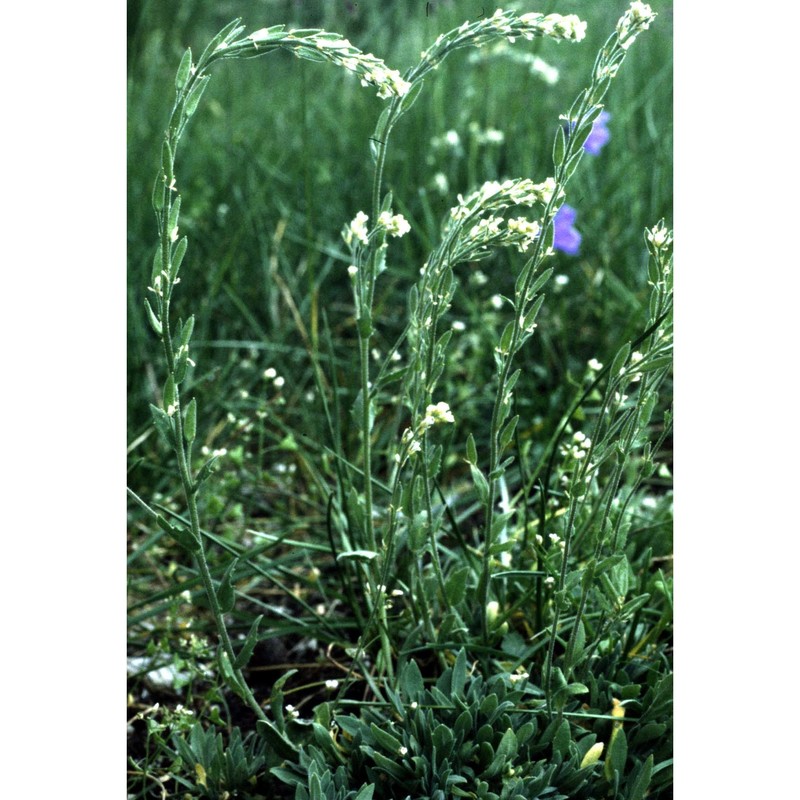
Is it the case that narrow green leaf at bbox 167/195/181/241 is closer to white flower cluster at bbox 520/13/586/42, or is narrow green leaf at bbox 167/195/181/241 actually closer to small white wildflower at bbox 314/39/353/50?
small white wildflower at bbox 314/39/353/50

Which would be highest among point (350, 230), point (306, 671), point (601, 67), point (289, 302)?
point (601, 67)

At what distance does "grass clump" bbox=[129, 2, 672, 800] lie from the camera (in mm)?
988

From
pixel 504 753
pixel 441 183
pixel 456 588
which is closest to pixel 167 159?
pixel 456 588

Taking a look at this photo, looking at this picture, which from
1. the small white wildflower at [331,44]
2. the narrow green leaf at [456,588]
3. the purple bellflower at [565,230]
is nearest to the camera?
the small white wildflower at [331,44]

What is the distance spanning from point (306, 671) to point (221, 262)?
3.11 ft

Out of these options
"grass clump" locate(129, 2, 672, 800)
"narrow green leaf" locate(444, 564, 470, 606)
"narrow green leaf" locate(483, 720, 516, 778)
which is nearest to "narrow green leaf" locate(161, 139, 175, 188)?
"grass clump" locate(129, 2, 672, 800)

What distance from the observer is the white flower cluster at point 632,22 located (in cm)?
92

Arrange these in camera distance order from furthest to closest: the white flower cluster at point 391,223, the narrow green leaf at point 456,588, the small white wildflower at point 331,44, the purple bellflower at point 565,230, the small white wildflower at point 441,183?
1. the small white wildflower at point 441,183
2. the purple bellflower at point 565,230
3. the narrow green leaf at point 456,588
4. the white flower cluster at point 391,223
5. the small white wildflower at point 331,44

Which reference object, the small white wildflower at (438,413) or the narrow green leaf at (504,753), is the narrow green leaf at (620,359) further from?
the narrow green leaf at (504,753)

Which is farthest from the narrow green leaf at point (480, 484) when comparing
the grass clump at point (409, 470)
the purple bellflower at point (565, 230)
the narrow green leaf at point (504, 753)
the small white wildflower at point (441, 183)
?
the small white wildflower at point (441, 183)

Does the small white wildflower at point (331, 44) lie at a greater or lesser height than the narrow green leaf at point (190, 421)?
greater

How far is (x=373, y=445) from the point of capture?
1.64 meters
